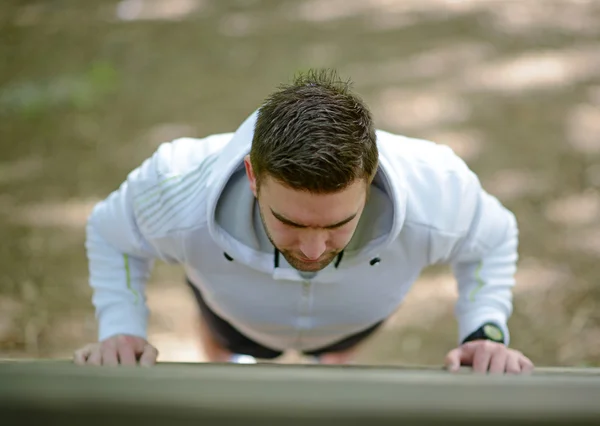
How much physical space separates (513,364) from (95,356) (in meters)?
0.58

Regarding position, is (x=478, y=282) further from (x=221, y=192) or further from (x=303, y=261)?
(x=221, y=192)

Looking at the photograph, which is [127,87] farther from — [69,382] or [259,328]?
[69,382]

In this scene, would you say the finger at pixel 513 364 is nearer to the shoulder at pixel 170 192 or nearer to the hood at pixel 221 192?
the hood at pixel 221 192

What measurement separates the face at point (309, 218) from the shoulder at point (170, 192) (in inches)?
4.6

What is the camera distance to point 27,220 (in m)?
2.54

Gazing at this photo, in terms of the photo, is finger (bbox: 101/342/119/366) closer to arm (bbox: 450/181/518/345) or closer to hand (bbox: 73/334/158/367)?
hand (bbox: 73/334/158/367)

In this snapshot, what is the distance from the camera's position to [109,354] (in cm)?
117

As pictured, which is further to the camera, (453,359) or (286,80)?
(286,80)

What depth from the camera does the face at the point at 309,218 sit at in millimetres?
1084

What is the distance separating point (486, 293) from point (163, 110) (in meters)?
1.69

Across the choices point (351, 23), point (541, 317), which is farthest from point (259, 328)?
point (351, 23)

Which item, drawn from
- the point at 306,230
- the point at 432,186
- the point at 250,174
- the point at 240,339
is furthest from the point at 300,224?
the point at 240,339

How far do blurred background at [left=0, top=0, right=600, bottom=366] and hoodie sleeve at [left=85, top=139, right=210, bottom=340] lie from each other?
84cm

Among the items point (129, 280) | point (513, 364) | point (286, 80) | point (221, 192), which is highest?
point (286, 80)
